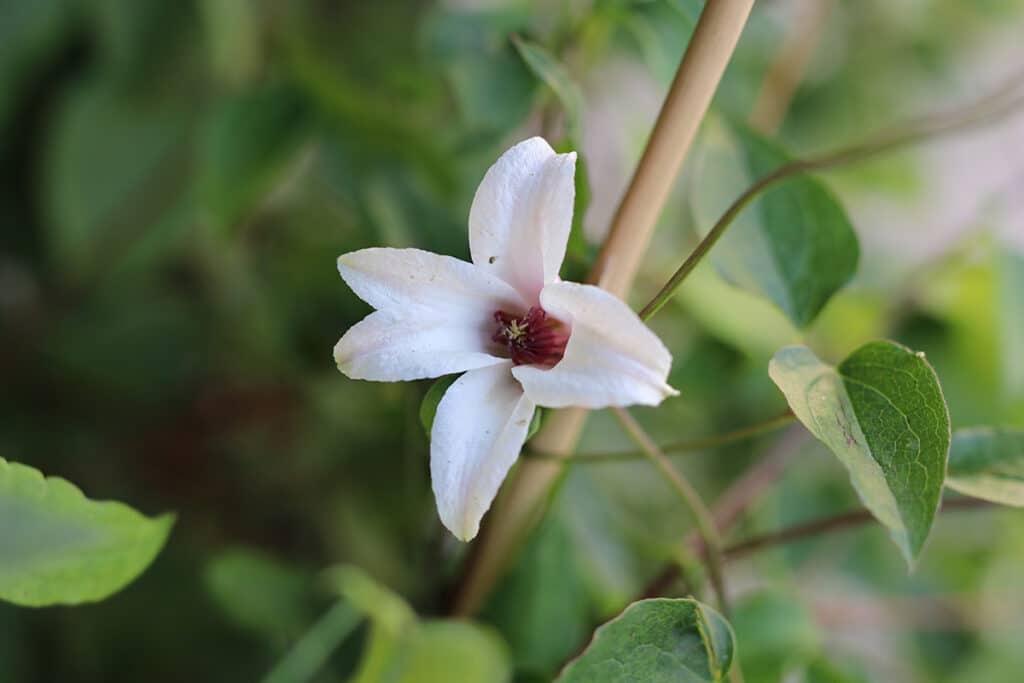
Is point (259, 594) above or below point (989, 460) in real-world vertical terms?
below

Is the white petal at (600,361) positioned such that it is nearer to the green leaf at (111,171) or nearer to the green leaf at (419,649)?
the green leaf at (419,649)

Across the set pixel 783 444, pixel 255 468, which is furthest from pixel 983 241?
pixel 255 468

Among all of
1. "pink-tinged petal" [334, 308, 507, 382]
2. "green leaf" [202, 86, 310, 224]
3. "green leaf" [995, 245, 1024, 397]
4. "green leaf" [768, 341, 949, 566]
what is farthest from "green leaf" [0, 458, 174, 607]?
"green leaf" [995, 245, 1024, 397]

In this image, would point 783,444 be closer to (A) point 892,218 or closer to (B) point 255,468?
(B) point 255,468

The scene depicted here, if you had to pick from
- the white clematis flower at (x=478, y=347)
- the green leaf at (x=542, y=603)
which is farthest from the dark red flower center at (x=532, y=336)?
the green leaf at (x=542, y=603)

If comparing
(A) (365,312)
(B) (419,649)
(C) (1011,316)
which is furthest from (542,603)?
(C) (1011,316)

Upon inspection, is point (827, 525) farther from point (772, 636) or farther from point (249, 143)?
point (249, 143)

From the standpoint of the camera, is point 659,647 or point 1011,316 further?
point 1011,316
